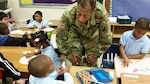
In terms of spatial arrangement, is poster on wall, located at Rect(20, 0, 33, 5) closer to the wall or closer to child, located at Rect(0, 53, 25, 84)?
the wall

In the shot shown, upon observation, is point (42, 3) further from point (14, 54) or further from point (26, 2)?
point (14, 54)

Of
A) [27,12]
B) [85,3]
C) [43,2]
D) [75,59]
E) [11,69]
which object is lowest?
[11,69]

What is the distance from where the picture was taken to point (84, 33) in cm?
195

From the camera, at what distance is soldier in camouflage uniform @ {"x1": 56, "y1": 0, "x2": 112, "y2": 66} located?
6.00 feet

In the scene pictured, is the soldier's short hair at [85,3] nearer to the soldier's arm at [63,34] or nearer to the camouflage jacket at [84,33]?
the camouflage jacket at [84,33]

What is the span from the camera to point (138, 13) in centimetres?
418

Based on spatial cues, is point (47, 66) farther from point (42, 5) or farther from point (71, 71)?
point (42, 5)

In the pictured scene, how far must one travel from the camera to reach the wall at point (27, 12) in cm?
494

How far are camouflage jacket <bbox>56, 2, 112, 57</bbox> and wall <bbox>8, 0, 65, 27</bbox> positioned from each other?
2.96 metres

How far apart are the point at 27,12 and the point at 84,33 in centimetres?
341

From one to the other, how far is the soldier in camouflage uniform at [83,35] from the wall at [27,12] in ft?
9.67

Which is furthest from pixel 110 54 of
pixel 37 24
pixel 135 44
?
pixel 37 24

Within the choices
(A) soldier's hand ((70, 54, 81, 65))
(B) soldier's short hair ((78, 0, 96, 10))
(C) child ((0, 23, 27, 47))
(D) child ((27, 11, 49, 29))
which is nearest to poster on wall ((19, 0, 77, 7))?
(D) child ((27, 11, 49, 29))

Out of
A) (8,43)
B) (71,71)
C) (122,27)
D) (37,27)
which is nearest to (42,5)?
(37,27)
